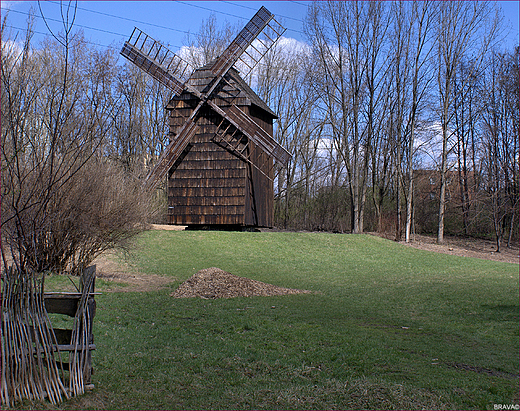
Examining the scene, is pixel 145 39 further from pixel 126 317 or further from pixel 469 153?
pixel 469 153

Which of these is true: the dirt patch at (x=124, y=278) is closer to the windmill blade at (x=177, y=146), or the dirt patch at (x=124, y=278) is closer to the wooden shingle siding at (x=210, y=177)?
the windmill blade at (x=177, y=146)

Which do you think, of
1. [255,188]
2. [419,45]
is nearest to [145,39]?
[255,188]

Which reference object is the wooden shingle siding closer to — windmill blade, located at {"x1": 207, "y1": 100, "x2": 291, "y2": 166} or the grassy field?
windmill blade, located at {"x1": 207, "y1": 100, "x2": 291, "y2": 166}

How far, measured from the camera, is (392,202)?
124ft

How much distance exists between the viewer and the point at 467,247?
3070 centimetres

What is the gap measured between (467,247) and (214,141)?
18.3 m

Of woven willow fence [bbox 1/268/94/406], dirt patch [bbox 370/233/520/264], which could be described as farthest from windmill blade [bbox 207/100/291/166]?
woven willow fence [bbox 1/268/94/406]

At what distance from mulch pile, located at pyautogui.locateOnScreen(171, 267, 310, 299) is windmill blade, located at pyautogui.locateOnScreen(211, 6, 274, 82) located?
13720 millimetres

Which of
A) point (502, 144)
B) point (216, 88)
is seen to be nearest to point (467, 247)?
point (502, 144)

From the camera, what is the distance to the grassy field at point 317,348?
5008 mm

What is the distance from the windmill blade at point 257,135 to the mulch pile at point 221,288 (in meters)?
11.3

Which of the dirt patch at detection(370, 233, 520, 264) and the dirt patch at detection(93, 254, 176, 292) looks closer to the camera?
the dirt patch at detection(93, 254, 176, 292)

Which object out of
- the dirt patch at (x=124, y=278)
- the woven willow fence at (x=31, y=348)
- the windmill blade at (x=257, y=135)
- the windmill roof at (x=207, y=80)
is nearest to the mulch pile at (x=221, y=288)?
the dirt patch at (x=124, y=278)

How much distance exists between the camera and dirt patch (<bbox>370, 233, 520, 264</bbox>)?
89.3ft
